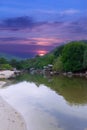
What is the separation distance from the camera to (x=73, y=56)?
99.1 metres

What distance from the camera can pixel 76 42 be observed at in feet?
338

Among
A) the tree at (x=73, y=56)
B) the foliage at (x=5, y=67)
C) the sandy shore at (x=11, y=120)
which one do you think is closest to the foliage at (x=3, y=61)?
the foliage at (x=5, y=67)

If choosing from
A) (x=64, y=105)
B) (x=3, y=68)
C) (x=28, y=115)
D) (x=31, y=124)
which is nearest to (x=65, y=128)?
(x=31, y=124)

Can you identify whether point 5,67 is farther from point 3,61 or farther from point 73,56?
point 73,56

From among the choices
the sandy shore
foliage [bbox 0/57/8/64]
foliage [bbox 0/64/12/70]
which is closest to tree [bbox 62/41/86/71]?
foliage [bbox 0/64/12/70]

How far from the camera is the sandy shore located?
21531 millimetres

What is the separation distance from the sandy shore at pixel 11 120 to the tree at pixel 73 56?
68.4 metres

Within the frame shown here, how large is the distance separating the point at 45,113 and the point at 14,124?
5.38 m

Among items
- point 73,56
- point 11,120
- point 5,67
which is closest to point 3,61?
point 5,67

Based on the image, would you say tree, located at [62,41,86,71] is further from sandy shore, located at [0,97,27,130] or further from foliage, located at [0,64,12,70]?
sandy shore, located at [0,97,27,130]

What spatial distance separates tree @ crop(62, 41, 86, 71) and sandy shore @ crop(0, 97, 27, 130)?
224ft

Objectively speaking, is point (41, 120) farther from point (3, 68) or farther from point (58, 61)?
point (3, 68)

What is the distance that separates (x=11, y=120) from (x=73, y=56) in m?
76.1

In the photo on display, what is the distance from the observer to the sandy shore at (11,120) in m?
21.5
